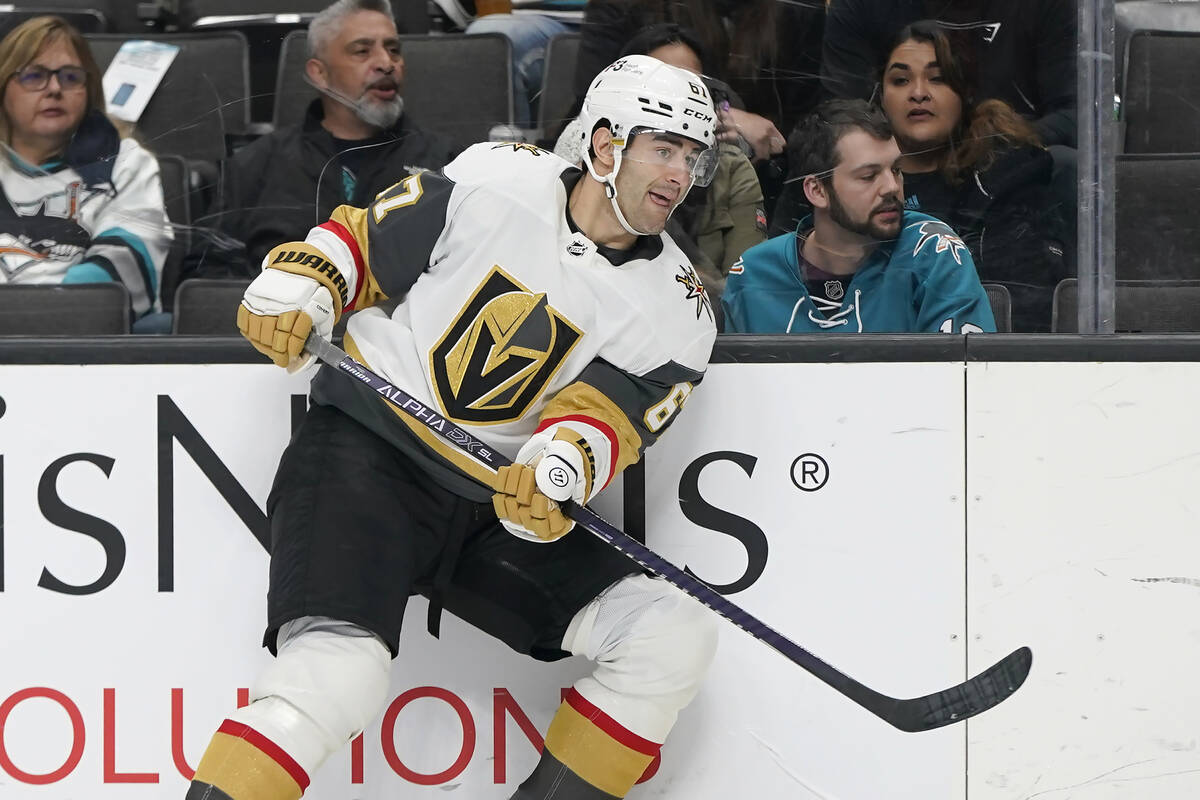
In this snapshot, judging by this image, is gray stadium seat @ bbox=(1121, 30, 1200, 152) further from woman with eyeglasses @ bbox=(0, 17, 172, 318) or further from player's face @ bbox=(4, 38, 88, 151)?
player's face @ bbox=(4, 38, 88, 151)

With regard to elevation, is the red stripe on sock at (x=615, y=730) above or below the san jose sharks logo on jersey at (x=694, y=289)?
below

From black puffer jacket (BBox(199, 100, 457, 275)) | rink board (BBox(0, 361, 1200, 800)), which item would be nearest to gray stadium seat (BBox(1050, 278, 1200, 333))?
rink board (BBox(0, 361, 1200, 800))

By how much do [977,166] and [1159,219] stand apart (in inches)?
12.0

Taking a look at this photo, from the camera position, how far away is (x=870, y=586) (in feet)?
7.49

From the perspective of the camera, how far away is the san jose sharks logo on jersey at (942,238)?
7.55 feet

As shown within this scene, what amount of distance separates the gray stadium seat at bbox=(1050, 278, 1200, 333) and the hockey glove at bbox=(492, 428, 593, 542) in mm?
807

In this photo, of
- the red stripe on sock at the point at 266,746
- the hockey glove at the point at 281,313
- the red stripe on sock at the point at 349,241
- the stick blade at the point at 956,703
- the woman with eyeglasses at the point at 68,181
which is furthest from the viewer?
the woman with eyeglasses at the point at 68,181

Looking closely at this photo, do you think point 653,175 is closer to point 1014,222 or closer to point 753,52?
point 753,52

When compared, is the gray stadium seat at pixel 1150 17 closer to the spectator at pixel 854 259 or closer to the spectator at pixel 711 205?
the spectator at pixel 854 259

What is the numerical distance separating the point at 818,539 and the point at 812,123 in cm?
65

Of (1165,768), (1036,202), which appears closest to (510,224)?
(1036,202)

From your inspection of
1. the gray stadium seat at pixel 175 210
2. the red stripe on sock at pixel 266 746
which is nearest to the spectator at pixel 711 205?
the gray stadium seat at pixel 175 210

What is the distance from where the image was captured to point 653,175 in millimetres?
2094

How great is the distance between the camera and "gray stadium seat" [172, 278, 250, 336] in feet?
7.59
